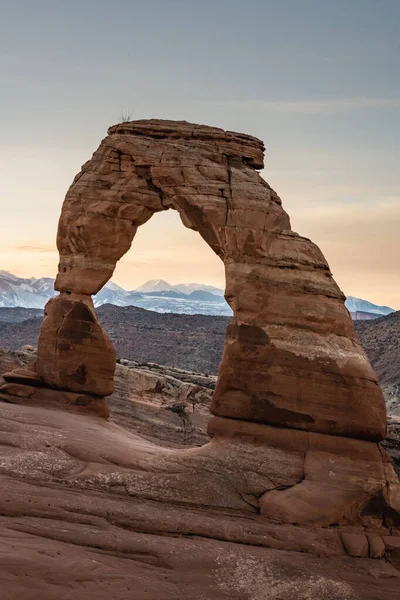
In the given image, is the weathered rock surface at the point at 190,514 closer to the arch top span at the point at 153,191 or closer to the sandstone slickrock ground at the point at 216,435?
the sandstone slickrock ground at the point at 216,435

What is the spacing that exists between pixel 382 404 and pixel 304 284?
10.7ft

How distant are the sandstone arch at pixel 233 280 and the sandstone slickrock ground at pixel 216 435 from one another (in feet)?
0.12

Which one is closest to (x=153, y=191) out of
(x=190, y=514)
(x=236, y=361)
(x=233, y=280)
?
(x=233, y=280)

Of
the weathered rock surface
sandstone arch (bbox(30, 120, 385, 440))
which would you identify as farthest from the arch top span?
the weathered rock surface

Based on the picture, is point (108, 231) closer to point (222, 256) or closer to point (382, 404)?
point (222, 256)

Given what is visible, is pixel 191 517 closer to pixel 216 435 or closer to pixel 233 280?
pixel 216 435

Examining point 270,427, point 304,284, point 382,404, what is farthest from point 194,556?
point 304,284

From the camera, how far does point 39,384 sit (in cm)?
2008

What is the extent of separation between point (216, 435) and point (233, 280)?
12.1 feet

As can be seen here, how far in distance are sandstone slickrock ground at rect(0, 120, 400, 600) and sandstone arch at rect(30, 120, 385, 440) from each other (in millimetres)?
37

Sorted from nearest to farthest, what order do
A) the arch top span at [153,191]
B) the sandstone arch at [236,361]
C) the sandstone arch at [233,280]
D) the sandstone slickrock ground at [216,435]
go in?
1. the sandstone slickrock ground at [216,435]
2. the sandstone arch at [236,361]
3. the sandstone arch at [233,280]
4. the arch top span at [153,191]

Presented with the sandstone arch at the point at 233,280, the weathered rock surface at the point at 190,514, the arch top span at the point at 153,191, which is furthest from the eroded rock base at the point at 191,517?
the arch top span at the point at 153,191

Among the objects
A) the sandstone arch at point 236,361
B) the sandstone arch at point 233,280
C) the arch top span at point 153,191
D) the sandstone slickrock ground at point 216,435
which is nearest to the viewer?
the sandstone slickrock ground at point 216,435

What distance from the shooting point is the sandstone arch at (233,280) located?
1631 centimetres
